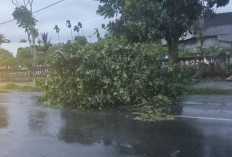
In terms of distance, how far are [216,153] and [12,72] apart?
26.3 metres

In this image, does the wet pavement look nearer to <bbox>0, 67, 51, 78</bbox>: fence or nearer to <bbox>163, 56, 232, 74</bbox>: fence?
<bbox>163, 56, 232, 74</bbox>: fence

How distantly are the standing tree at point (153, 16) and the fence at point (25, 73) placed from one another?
10903mm

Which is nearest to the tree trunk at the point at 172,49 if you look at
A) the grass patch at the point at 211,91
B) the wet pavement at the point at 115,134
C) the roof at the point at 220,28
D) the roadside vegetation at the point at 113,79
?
the grass patch at the point at 211,91

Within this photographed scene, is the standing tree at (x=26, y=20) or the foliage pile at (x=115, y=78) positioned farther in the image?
the standing tree at (x=26, y=20)

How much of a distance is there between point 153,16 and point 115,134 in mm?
9642

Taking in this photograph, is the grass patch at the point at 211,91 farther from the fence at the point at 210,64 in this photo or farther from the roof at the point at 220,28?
the roof at the point at 220,28

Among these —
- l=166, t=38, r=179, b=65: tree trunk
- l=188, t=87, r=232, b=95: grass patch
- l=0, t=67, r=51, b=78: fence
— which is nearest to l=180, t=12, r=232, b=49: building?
l=0, t=67, r=51, b=78: fence

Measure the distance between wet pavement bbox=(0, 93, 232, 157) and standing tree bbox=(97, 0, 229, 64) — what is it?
6194mm

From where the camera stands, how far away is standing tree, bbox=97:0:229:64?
1631cm

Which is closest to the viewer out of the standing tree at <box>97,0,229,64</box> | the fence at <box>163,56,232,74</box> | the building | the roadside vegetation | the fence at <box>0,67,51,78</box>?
the roadside vegetation

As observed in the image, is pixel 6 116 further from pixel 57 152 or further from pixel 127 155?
pixel 127 155

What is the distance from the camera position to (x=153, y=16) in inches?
647

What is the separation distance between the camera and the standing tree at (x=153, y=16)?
53.5 ft

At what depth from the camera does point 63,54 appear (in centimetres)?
1271
